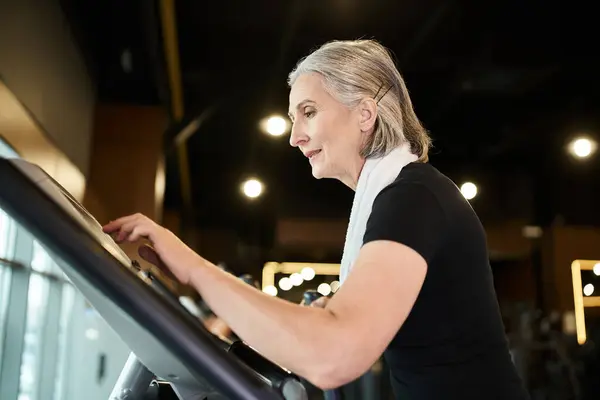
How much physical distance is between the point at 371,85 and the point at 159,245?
1.87 feet

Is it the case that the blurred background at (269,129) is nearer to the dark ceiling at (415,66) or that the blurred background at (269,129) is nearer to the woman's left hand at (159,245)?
the dark ceiling at (415,66)

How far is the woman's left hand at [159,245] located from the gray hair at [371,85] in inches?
18.9

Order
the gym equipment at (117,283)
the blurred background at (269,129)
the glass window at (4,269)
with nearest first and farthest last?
the gym equipment at (117,283)
the glass window at (4,269)
the blurred background at (269,129)

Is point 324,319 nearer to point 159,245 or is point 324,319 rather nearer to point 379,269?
point 379,269

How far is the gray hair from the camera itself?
48.6 inches

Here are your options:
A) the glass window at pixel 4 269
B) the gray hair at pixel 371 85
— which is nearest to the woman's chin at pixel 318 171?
the gray hair at pixel 371 85

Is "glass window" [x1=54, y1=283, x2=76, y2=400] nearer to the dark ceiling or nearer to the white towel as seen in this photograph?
the dark ceiling

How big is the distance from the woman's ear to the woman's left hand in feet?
1.61

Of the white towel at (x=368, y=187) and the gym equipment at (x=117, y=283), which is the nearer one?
the gym equipment at (x=117, y=283)

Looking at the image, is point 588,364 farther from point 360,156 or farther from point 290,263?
point 360,156

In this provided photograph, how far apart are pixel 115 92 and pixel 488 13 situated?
253 cm

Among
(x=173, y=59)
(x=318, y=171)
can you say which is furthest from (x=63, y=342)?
(x=318, y=171)

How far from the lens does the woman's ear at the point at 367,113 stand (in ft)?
4.09

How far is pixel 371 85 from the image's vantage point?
4.12 ft
